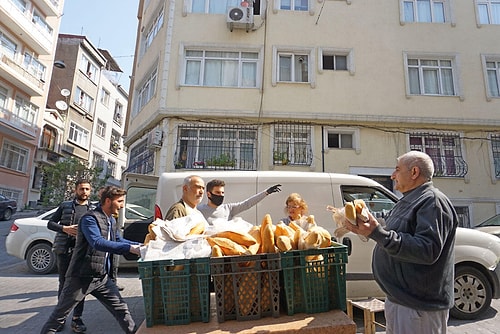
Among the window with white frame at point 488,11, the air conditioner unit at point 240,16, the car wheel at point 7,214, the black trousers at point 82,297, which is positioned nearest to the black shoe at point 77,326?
the black trousers at point 82,297

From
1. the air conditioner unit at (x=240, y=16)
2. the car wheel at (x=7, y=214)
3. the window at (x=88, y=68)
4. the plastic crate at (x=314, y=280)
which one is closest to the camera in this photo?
the plastic crate at (x=314, y=280)

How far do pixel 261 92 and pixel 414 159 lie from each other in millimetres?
10065

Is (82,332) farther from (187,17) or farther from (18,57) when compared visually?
(18,57)

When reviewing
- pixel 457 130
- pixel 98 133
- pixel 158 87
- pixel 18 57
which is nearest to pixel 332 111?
pixel 457 130

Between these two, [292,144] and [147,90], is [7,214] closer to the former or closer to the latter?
[147,90]

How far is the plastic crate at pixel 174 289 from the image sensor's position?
1.85m

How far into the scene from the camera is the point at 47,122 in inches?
1027

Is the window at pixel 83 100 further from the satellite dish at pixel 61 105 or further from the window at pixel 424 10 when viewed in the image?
the window at pixel 424 10

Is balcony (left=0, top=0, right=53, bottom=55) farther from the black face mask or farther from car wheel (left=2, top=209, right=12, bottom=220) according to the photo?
the black face mask

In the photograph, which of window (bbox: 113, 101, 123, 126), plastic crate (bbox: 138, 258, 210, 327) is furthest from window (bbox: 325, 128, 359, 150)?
window (bbox: 113, 101, 123, 126)

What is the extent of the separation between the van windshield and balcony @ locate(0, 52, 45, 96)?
79.6ft

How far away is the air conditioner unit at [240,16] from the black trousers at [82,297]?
1116cm

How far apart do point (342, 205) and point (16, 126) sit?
82.0 feet

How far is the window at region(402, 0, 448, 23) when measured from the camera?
12.9m
